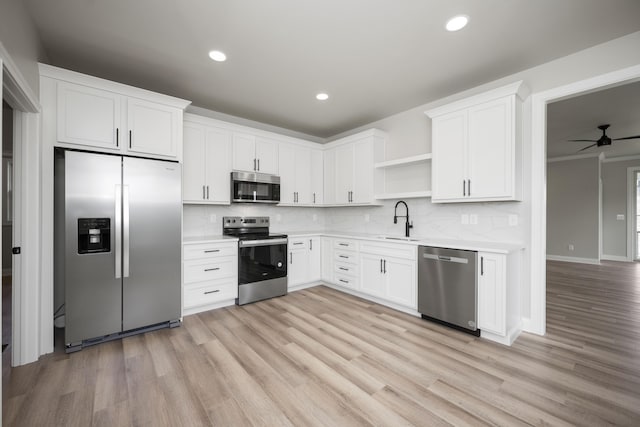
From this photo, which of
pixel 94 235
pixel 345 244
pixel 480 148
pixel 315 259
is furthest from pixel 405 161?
pixel 94 235

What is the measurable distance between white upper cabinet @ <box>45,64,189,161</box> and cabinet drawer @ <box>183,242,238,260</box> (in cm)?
103

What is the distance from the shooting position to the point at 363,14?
2148 mm

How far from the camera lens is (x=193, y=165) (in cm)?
357

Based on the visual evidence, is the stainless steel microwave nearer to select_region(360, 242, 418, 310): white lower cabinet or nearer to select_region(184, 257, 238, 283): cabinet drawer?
select_region(184, 257, 238, 283): cabinet drawer

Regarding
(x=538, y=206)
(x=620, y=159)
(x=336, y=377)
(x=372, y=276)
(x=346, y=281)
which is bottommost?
(x=336, y=377)

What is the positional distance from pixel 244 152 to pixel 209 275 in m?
1.77

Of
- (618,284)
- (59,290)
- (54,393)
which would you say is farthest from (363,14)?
(618,284)

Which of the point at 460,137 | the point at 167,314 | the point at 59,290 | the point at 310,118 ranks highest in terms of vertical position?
the point at 310,118

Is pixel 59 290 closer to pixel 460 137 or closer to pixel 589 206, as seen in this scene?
pixel 460 137

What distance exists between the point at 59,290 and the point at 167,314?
1.01 m

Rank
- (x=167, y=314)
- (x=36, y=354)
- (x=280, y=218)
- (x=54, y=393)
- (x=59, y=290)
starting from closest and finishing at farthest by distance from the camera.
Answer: (x=54, y=393) < (x=36, y=354) < (x=59, y=290) < (x=167, y=314) < (x=280, y=218)

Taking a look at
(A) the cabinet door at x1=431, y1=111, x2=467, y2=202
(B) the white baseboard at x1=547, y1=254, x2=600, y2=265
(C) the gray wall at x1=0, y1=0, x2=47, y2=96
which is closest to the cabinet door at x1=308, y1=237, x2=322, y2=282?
(A) the cabinet door at x1=431, y1=111, x2=467, y2=202

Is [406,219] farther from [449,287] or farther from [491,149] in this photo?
[491,149]

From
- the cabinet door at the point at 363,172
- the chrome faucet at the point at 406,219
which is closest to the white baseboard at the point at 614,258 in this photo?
the chrome faucet at the point at 406,219
